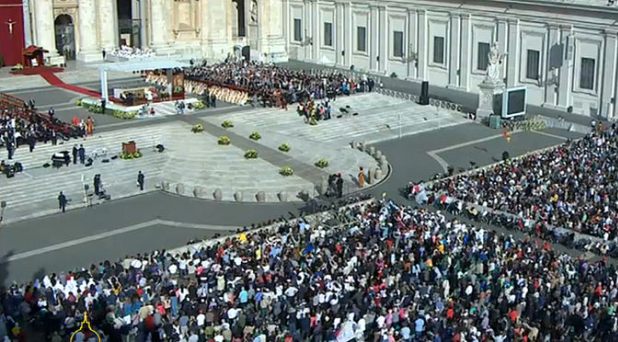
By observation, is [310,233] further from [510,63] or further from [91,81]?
[91,81]

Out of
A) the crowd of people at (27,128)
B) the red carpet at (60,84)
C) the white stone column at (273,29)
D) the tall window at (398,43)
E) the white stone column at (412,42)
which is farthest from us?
the white stone column at (273,29)

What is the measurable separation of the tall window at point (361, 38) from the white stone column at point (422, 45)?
6.75m

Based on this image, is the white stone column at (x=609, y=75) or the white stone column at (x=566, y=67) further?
the white stone column at (x=566, y=67)

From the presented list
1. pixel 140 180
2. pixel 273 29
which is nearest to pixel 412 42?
pixel 273 29

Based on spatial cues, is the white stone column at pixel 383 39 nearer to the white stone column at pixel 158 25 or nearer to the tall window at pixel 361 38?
the tall window at pixel 361 38

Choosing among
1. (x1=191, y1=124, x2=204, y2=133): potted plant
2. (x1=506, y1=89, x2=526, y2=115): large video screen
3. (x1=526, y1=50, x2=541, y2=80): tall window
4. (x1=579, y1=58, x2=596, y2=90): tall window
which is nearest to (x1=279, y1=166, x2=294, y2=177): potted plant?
(x1=191, y1=124, x2=204, y2=133): potted plant

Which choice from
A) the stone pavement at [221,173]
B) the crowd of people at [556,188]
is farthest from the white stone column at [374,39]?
the crowd of people at [556,188]

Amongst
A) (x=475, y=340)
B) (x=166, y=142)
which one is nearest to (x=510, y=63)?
(x=166, y=142)

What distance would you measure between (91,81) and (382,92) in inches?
899

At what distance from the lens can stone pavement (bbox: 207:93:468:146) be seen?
Result: 5544 centimetres

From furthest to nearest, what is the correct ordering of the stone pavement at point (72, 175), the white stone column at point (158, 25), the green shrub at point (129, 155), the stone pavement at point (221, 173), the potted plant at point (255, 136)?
1. the white stone column at point (158, 25)
2. the potted plant at point (255, 136)
3. the green shrub at point (129, 155)
4. the stone pavement at point (221, 173)
5. the stone pavement at point (72, 175)

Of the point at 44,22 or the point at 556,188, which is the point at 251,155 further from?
the point at 44,22

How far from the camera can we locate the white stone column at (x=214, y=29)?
272 ft

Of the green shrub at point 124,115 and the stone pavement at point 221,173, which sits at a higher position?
the green shrub at point 124,115
